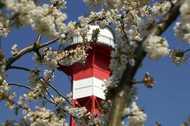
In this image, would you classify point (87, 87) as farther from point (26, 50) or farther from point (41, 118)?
point (41, 118)

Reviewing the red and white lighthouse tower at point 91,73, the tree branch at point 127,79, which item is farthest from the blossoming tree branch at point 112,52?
the red and white lighthouse tower at point 91,73

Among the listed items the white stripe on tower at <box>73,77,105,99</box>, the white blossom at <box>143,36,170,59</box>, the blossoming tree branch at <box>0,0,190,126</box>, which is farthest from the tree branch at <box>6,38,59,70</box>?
the white stripe on tower at <box>73,77,105,99</box>

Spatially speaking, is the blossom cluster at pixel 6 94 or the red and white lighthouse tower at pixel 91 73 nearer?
the blossom cluster at pixel 6 94

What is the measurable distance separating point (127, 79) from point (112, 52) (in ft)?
2.63

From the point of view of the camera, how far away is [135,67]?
15.1 feet

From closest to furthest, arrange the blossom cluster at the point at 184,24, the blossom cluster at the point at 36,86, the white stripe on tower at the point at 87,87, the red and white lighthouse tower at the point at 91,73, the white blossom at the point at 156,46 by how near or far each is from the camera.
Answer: the blossom cluster at the point at 184,24, the white blossom at the point at 156,46, the blossom cluster at the point at 36,86, the red and white lighthouse tower at the point at 91,73, the white stripe on tower at the point at 87,87

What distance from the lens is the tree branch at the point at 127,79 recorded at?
4.48 metres

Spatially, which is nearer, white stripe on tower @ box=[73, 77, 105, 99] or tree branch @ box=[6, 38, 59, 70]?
tree branch @ box=[6, 38, 59, 70]

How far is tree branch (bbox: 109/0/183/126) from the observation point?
4477 millimetres

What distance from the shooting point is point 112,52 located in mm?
5340

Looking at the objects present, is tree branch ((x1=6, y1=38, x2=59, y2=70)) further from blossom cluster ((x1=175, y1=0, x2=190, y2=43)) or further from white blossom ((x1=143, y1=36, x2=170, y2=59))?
white blossom ((x1=143, y1=36, x2=170, y2=59))

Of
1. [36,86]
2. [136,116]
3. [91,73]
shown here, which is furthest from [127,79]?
[91,73]

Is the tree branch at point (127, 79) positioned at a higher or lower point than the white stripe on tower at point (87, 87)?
lower

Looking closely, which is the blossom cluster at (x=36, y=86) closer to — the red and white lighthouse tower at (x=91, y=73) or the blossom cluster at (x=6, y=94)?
the blossom cluster at (x=6, y=94)
